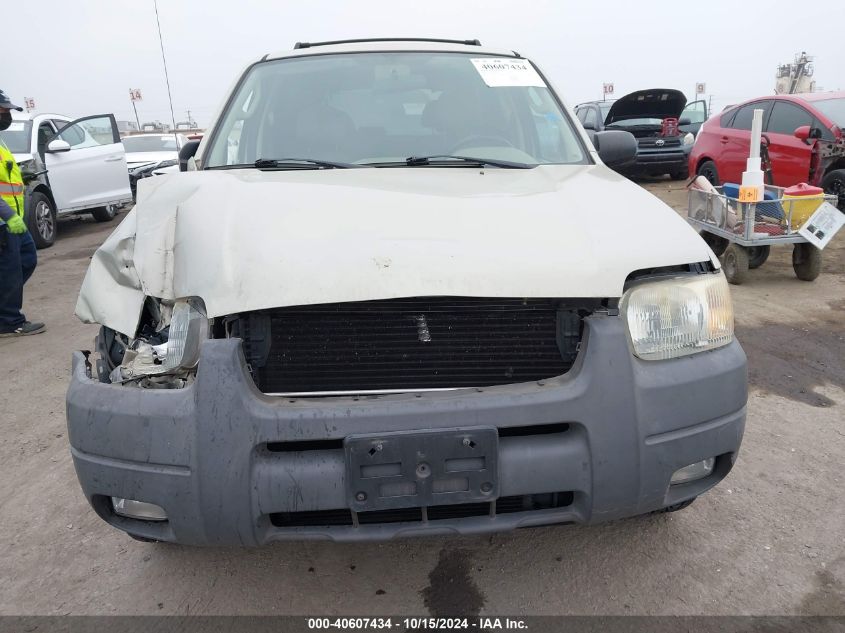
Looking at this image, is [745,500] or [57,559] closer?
[57,559]

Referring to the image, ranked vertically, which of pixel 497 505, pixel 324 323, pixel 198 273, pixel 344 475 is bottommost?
pixel 497 505

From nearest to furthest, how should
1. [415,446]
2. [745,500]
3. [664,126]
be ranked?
[415,446] < [745,500] < [664,126]

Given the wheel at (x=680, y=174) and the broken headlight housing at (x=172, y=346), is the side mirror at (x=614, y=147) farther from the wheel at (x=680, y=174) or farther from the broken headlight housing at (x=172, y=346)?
the wheel at (x=680, y=174)

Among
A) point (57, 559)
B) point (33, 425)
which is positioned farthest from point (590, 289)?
point (33, 425)

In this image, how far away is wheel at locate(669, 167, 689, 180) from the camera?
492 inches

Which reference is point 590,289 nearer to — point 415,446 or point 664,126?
point 415,446

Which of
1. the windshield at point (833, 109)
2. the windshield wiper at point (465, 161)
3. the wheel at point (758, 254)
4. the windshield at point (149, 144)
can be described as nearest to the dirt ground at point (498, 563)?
the windshield wiper at point (465, 161)

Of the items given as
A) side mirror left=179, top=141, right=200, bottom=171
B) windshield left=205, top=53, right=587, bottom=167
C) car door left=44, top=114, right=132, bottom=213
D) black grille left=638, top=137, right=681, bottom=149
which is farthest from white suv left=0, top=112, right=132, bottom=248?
black grille left=638, top=137, right=681, bottom=149

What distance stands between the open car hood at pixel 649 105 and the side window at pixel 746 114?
2.97m

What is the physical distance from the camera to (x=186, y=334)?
5.61 feet

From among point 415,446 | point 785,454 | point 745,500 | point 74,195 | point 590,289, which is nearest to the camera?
point 415,446

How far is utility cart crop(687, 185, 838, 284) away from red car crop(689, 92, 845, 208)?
5.12 ft

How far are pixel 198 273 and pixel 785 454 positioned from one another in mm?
2638

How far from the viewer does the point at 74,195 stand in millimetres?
9242
